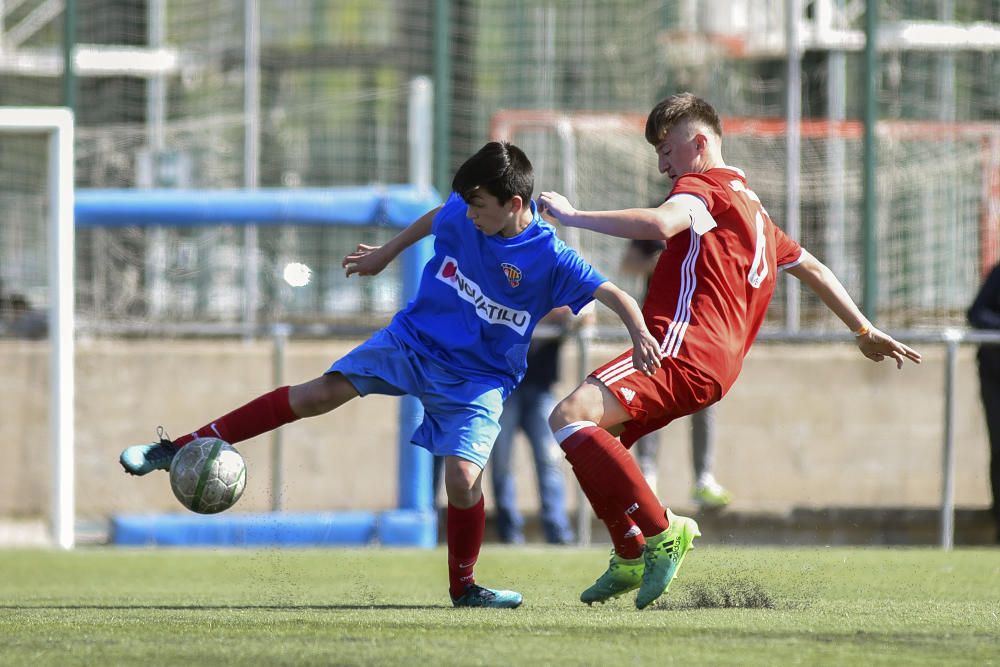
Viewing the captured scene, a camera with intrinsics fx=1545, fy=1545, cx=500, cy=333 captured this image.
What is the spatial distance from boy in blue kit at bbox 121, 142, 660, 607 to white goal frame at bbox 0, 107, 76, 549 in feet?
13.6

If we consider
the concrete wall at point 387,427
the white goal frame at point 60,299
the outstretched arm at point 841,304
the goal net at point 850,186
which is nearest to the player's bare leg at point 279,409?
the outstretched arm at point 841,304

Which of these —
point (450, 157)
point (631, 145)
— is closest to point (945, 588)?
point (450, 157)

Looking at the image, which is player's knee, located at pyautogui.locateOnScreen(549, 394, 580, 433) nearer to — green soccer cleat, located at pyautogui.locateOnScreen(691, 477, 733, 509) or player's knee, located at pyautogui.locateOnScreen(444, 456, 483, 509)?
player's knee, located at pyautogui.locateOnScreen(444, 456, 483, 509)

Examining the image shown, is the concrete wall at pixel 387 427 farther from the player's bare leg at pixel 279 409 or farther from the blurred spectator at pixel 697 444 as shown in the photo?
the player's bare leg at pixel 279 409

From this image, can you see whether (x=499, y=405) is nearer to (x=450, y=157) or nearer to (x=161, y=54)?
(x=450, y=157)

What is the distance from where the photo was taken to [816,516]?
10.9 meters

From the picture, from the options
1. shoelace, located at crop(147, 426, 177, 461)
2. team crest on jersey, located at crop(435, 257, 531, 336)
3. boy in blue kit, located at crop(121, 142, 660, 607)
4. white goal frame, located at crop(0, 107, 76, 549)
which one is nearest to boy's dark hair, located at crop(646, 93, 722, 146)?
boy in blue kit, located at crop(121, 142, 660, 607)

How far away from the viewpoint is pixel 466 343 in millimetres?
5676

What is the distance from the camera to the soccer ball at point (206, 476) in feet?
18.0

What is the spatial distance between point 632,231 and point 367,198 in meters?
5.41

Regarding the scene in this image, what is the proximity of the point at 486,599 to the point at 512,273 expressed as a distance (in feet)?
3.90

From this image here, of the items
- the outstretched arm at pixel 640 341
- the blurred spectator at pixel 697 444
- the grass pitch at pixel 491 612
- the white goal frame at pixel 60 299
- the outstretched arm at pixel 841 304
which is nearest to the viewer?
the grass pitch at pixel 491 612

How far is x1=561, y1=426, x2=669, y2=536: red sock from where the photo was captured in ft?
17.5

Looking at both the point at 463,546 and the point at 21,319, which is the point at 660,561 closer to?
the point at 463,546
